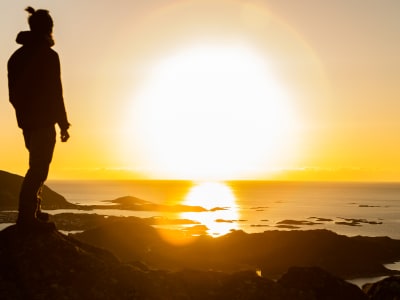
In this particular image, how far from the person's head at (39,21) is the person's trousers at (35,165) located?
191 centimetres

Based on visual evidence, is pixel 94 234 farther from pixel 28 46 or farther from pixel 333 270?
pixel 28 46

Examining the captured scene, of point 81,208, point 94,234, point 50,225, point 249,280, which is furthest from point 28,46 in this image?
point 81,208

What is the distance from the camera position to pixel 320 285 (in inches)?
451

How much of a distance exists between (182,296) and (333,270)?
151 feet

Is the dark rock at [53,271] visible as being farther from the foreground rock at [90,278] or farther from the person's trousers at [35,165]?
the person's trousers at [35,165]

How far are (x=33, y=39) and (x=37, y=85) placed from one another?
3.09 ft

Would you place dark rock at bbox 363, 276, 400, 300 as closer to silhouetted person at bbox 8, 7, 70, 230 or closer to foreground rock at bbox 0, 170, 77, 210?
silhouetted person at bbox 8, 7, 70, 230

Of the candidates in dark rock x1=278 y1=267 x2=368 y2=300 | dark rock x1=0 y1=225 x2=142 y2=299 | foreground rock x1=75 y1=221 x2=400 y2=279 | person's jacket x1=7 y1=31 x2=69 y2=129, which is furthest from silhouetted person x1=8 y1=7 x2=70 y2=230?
foreground rock x1=75 y1=221 x2=400 y2=279

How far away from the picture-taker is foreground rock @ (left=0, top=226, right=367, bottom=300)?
8.89 metres

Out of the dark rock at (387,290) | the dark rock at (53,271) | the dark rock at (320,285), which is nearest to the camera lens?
the dark rock at (53,271)

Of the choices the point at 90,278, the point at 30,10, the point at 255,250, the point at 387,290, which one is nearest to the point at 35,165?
the point at 90,278

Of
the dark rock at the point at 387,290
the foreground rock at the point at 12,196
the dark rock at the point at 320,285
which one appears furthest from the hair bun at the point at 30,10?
the foreground rock at the point at 12,196

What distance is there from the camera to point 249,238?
57.8m

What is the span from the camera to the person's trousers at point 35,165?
9.72 metres
